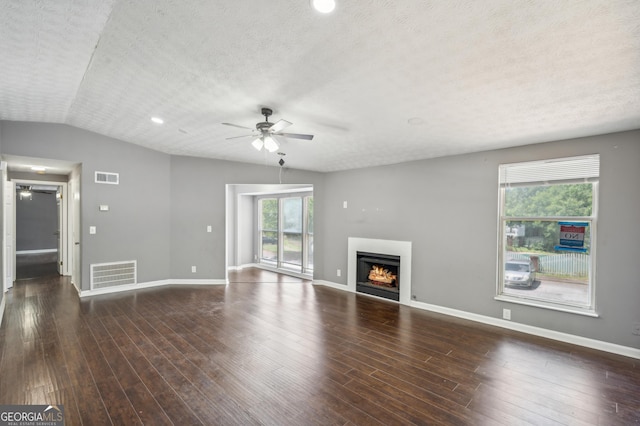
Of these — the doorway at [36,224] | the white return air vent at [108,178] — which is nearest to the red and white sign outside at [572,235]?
the white return air vent at [108,178]

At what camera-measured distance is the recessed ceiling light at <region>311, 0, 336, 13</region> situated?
157cm

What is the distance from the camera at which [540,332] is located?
143 inches

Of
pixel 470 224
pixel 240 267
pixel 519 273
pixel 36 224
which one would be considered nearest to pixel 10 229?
pixel 240 267

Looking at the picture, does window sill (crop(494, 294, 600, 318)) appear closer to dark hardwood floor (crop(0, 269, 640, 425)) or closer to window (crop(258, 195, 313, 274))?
dark hardwood floor (crop(0, 269, 640, 425))

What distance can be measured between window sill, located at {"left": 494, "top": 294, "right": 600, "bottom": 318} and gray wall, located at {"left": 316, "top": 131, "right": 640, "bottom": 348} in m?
0.06

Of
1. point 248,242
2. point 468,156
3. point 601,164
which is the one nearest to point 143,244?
point 248,242

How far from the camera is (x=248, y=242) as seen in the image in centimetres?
834

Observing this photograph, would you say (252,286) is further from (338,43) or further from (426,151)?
(338,43)

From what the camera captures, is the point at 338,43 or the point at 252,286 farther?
the point at 252,286

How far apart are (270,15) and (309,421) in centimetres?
277

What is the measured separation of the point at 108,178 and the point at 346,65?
16.6ft

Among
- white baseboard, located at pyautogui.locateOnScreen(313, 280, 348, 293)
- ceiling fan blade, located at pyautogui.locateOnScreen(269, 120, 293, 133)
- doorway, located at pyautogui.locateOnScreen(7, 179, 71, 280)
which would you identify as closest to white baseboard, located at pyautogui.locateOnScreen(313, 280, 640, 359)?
white baseboard, located at pyautogui.locateOnScreen(313, 280, 348, 293)

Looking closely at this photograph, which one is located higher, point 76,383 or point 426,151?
point 426,151

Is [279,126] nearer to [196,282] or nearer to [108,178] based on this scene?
[108,178]
